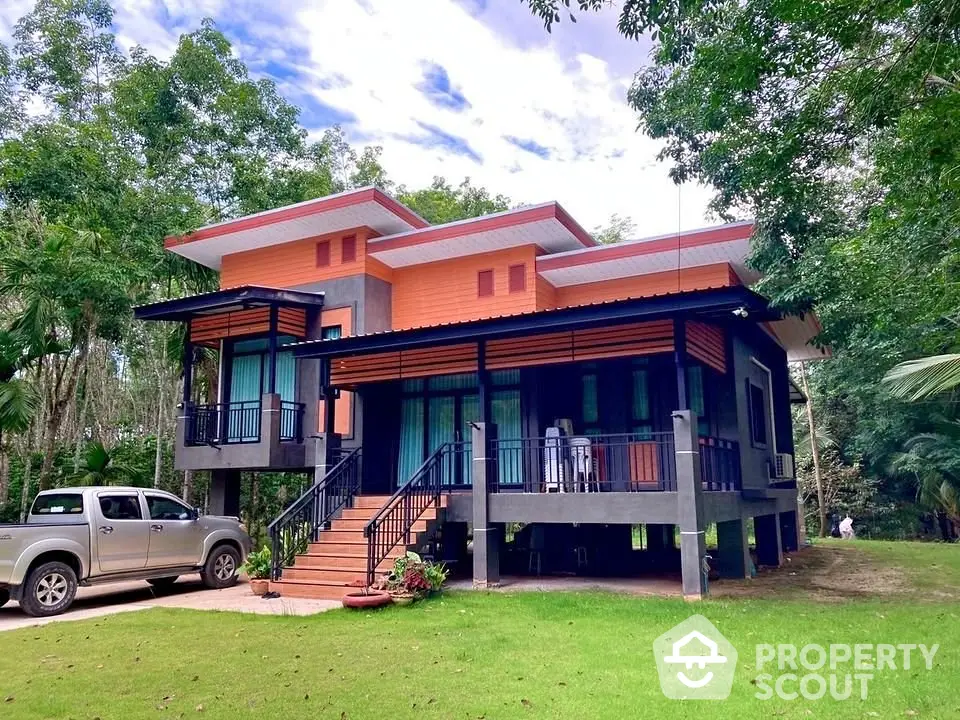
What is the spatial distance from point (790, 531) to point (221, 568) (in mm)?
→ 12986

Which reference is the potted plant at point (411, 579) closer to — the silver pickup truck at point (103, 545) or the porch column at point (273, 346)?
the silver pickup truck at point (103, 545)

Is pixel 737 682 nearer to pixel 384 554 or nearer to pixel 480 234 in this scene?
pixel 384 554

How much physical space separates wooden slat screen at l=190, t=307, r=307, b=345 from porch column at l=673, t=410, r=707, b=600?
27.3ft

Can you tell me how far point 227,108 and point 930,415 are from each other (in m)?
22.8

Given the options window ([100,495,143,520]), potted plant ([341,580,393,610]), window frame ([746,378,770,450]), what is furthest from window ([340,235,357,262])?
window frame ([746,378,770,450])

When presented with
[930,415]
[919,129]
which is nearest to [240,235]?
[919,129]

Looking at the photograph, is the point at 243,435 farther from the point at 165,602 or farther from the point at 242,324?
the point at 165,602

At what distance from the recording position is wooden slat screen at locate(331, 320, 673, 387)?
1087 cm

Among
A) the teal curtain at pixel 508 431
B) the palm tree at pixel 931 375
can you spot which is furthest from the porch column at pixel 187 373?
the palm tree at pixel 931 375

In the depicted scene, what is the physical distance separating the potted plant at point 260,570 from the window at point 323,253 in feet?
21.8

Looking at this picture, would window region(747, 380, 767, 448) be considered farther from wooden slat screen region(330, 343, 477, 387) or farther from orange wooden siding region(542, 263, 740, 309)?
wooden slat screen region(330, 343, 477, 387)

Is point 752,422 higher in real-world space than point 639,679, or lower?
higher

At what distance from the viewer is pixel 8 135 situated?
1872 centimetres

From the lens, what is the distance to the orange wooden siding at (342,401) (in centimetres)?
1437
